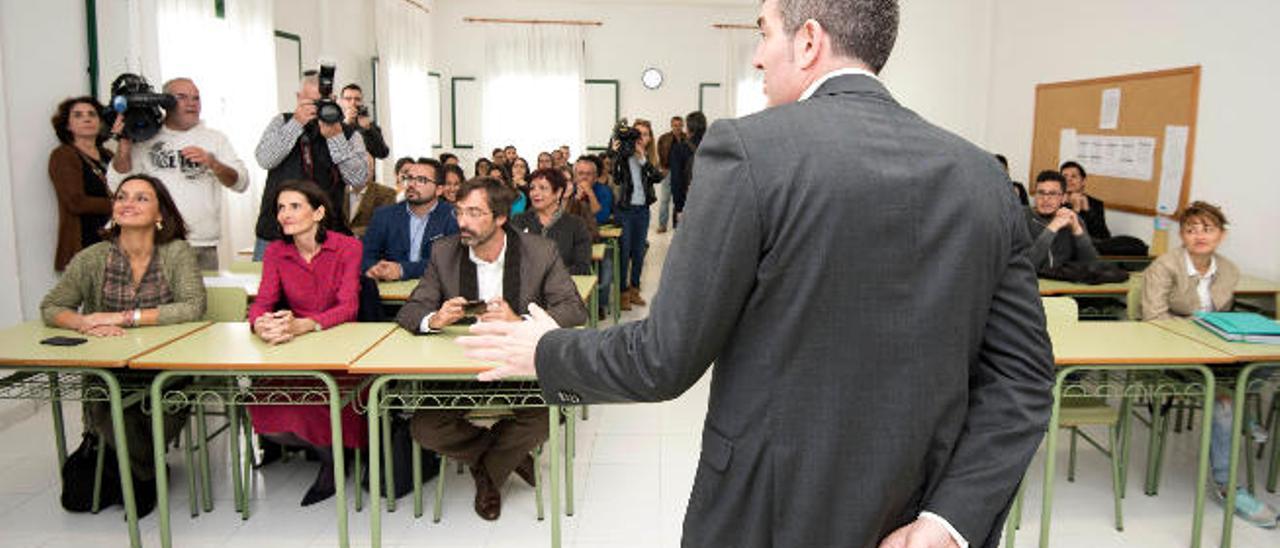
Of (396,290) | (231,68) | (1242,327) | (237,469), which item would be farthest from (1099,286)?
(231,68)

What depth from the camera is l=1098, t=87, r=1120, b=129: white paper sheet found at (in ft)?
18.3

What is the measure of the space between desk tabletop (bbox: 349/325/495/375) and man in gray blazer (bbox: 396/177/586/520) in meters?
0.15

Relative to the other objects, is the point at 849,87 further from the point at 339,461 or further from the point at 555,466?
the point at 339,461

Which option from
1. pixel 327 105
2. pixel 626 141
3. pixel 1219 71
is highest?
pixel 1219 71

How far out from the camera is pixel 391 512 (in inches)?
135

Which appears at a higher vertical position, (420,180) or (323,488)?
(420,180)

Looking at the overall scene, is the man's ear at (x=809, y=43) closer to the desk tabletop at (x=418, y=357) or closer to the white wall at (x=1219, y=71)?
the desk tabletop at (x=418, y=357)

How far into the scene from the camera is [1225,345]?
311 centimetres

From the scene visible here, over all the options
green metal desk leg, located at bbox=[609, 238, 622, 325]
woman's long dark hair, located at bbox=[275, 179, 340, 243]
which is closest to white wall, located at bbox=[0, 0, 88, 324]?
woman's long dark hair, located at bbox=[275, 179, 340, 243]

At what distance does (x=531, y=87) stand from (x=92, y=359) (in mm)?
10343

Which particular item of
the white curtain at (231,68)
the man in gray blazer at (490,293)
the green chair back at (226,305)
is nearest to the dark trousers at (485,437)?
the man in gray blazer at (490,293)

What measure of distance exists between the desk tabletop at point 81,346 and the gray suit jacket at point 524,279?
853 millimetres

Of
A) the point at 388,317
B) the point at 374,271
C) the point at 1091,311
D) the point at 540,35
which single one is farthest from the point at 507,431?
the point at 540,35

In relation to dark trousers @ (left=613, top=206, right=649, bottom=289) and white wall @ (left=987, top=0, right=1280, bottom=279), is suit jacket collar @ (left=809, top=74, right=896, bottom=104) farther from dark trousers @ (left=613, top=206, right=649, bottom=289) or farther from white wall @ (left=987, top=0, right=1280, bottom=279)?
dark trousers @ (left=613, top=206, right=649, bottom=289)
